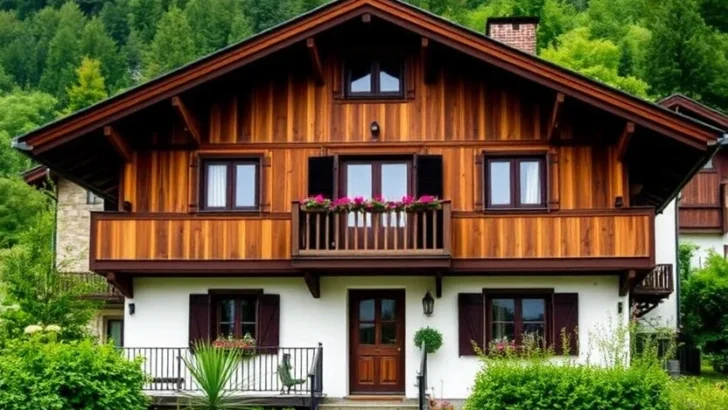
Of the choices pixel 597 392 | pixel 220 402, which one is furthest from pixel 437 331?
pixel 597 392

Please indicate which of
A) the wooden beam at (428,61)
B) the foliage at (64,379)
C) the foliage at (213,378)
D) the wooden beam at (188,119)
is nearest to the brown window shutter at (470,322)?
the wooden beam at (428,61)

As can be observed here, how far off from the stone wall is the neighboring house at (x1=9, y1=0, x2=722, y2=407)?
13.0m

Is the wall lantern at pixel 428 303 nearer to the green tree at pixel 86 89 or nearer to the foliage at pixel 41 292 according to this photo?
the foliage at pixel 41 292

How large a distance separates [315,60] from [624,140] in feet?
20.3

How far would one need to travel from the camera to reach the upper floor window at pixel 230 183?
23.5 meters

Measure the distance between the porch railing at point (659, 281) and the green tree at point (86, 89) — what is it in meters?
61.9

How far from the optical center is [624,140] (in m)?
22.2

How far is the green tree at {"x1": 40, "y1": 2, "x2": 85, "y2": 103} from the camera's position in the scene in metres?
99.4

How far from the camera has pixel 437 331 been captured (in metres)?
22.8

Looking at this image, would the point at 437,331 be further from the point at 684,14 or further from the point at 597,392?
the point at 684,14

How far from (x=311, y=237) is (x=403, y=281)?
7.07 feet

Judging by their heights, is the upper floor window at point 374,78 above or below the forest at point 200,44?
below

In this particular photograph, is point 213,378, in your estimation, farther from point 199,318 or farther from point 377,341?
point 377,341

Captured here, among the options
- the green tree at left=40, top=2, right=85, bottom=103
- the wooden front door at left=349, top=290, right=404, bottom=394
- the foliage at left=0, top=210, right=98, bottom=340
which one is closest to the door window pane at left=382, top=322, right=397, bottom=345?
the wooden front door at left=349, top=290, right=404, bottom=394
